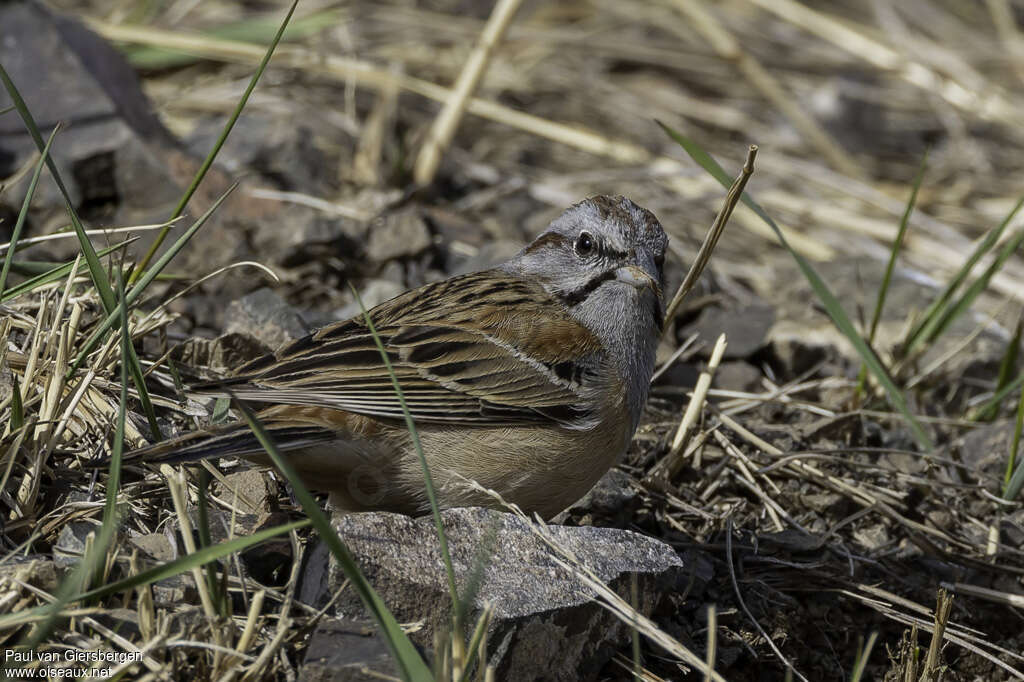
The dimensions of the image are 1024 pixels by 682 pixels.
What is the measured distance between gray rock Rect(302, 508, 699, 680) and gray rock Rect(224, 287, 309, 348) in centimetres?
158

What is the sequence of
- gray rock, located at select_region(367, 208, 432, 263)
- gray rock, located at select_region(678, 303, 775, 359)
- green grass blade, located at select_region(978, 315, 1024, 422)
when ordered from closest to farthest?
1. green grass blade, located at select_region(978, 315, 1024, 422)
2. gray rock, located at select_region(678, 303, 775, 359)
3. gray rock, located at select_region(367, 208, 432, 263)

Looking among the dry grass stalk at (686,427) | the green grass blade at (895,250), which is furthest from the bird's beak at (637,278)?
the green grass blade at (895,250)

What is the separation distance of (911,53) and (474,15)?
337 cm

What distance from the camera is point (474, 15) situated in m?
9.70

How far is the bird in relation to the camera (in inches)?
148

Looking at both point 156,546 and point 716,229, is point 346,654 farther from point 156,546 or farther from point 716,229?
point 716,229

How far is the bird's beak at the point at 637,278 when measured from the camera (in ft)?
14.1

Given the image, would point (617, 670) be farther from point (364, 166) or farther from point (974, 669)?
point (364, 166)

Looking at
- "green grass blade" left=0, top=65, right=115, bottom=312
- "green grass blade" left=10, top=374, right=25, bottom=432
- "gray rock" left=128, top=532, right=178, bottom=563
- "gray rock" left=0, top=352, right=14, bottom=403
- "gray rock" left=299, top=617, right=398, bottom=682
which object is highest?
"green grass blade" left=0, top=65, right=115, bottom=312

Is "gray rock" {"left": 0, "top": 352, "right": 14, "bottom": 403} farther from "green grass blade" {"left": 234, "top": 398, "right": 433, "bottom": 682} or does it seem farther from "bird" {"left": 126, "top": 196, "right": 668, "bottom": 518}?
"green grass blade" {"left": 234, "top": 398, "right": 433, "bottom": 682}

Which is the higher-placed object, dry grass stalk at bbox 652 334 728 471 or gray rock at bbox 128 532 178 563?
gray rock at bbox 128 532 178 563

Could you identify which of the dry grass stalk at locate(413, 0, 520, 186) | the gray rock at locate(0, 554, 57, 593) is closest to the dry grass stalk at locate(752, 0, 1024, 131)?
the dry grass stalk at locate(413, 0, 520, 186)

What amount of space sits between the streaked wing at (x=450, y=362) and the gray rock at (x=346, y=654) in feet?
2.45

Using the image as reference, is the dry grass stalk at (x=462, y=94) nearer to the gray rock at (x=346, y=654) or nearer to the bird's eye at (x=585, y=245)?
the bird's eye at (x=585, y=245)
